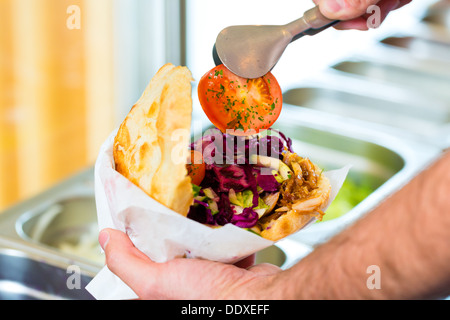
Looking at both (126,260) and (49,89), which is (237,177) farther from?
(49,89)

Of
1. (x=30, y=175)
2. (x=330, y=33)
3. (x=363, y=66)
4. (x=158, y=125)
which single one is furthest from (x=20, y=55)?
(x=330, y=33)

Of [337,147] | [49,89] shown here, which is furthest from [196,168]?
[49,89]

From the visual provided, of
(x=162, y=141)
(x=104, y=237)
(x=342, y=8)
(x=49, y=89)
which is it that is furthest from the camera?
(x=49, y=89)

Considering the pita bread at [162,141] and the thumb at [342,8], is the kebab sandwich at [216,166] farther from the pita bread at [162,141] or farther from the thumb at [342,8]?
the thumb at [342,8]

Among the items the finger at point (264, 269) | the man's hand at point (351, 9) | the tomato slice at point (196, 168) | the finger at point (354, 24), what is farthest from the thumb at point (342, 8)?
the finger at point (264, 269)

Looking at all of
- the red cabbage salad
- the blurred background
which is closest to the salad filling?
the red cabbage salad
